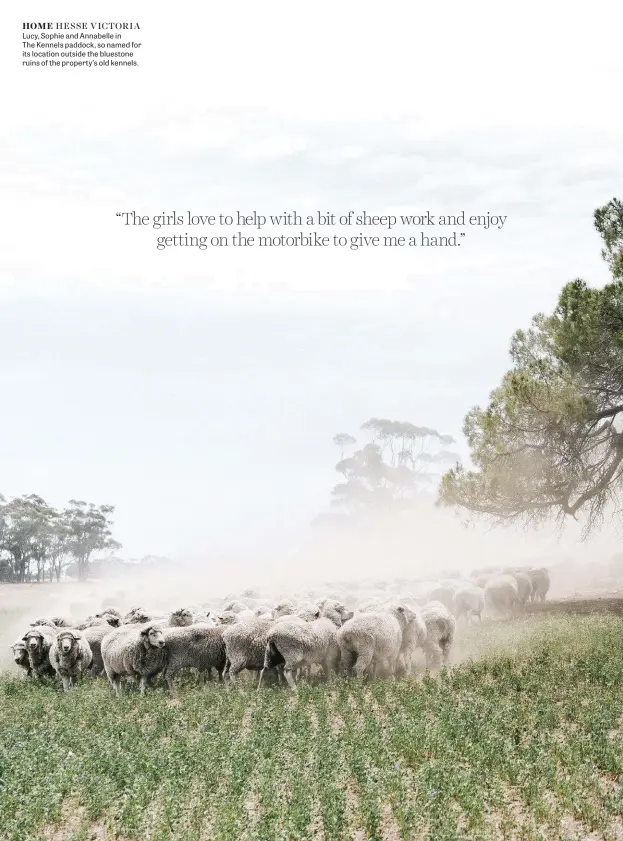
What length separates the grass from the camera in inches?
304

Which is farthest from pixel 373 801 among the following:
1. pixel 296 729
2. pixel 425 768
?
pixel 296 729

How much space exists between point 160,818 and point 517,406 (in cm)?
1857

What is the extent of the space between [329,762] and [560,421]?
56.6 ft

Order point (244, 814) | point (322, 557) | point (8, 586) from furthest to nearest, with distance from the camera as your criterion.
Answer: point (322, 557), point (8, 586), point (244, 814)

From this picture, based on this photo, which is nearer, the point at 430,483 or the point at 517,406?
the point at 517,406

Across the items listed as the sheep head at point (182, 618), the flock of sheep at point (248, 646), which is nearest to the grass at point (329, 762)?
the flock of sheep at point (248, 646)

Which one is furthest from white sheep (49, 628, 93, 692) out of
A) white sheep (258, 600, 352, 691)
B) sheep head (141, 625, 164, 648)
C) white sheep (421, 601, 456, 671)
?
white sheep (421, 601, 456, 671)

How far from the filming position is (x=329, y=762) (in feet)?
29.4

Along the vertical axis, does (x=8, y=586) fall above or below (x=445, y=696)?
below

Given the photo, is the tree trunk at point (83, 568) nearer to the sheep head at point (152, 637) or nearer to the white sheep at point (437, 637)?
the white sheep at point (437, 637)

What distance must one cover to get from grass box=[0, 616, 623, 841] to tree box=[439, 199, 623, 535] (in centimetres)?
1161

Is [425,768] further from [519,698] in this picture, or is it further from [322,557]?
[322,557]

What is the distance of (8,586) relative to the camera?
70.9 meters

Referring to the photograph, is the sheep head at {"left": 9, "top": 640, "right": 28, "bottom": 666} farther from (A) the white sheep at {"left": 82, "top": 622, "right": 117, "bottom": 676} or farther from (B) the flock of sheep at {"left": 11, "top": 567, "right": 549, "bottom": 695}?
(A) the white sheep at {"left": 82, "top": 622, "right": 117, "bottom": 676}
